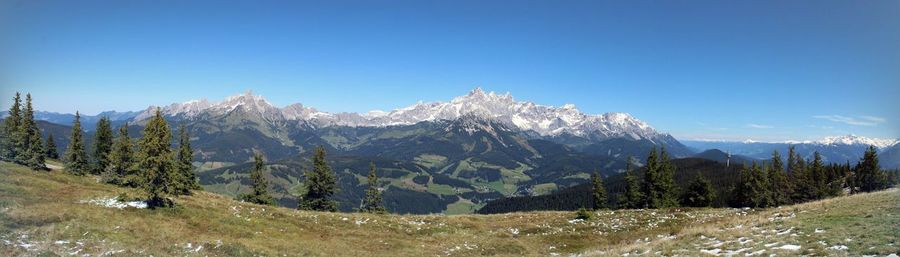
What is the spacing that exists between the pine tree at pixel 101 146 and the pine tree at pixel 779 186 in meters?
131

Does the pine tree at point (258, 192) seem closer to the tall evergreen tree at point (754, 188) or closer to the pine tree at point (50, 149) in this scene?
the pine tree at point (50, 149)

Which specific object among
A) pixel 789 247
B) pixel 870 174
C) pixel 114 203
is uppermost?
pixel 789 247

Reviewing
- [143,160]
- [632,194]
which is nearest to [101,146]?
[143,160]

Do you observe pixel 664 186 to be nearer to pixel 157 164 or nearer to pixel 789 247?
pixel 789 247

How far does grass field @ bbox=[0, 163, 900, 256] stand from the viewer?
892 inches

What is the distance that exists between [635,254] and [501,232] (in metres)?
24.1

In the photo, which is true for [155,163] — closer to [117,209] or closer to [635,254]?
[117,209]

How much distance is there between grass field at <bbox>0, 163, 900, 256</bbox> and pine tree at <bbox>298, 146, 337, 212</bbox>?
30365 millimetres

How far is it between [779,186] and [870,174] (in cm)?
4040

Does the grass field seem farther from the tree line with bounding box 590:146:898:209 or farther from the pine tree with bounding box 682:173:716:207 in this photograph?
the pine tree with bounding box 682:173:716:207

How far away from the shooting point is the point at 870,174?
11875 centimetres

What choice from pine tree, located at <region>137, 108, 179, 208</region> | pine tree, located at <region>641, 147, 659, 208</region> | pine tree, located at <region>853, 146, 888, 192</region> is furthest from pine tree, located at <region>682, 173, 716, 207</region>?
pine tree, located at <region>137, 108, 179, 208</region>

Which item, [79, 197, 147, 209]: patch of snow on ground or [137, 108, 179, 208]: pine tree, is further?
[137, 108, 179, 208]: pine tree

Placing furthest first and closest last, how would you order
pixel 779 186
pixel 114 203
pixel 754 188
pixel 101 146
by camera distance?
pixel 779 186, pixel 754 188, pixel 101 146, pixel 114 203
